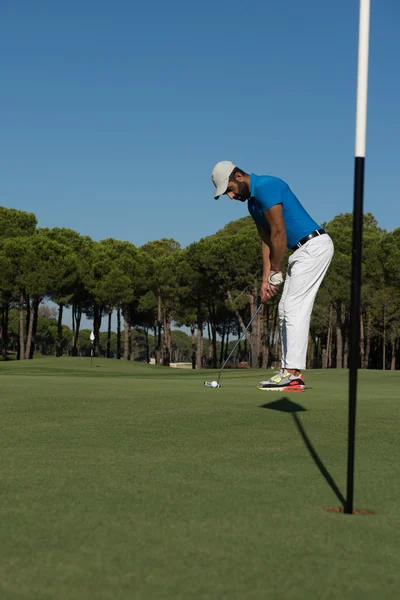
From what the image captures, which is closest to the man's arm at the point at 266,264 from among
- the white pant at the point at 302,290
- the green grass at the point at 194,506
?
the white pant at the point at 302,290

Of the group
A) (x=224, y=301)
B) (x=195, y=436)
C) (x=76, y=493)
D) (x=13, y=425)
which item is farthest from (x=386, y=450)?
(x=224, y=301)

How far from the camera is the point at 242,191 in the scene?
8078mm

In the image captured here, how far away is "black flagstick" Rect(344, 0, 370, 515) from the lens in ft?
11.5

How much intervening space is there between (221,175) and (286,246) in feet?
3.71

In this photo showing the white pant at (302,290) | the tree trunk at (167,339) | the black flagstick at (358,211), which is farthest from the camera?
the tree trunk at (167,339)

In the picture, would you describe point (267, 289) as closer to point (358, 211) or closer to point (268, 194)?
point (268, 194)

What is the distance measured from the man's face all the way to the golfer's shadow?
2.14 meters

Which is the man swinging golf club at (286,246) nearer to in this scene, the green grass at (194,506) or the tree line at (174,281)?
the green grass at (194,506)

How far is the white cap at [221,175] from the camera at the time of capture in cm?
798

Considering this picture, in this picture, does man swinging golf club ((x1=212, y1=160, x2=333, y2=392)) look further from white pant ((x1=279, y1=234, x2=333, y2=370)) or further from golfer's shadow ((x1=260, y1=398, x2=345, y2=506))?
golfer's shadow ((x1=260, y1=398, x2=345, y2=506))

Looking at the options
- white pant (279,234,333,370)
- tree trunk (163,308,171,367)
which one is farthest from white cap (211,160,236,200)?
tree trunk (163,308,171,367)

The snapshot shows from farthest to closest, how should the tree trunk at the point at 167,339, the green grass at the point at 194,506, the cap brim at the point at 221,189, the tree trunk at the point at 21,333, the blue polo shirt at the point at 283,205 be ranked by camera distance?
the tree trunk at the point at 167,339 < the tree trunk at the point at 21,333 < the blue polo shirt at the point at 283,205 < the cap brim at the point at 221,189 < the green grass at the point at 194,506

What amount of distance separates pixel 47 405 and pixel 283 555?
4762 mm

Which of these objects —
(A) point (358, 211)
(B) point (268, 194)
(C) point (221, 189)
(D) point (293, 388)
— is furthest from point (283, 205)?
(A) point (358, 211)
